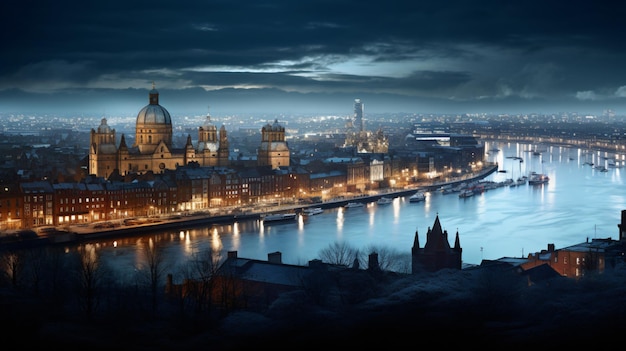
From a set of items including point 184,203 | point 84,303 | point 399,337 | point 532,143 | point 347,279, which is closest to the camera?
point 399,337

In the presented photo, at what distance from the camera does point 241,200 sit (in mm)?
18562

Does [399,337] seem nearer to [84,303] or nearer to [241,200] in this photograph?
[84,303]

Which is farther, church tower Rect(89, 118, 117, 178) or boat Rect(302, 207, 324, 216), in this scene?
church tower Rect(89, 118, 117, 178)

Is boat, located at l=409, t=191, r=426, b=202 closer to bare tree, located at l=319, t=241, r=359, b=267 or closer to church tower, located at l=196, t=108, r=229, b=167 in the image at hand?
church tower, located at l=196, t=108, r=229, b=167

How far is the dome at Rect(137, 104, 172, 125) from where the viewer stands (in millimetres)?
20328

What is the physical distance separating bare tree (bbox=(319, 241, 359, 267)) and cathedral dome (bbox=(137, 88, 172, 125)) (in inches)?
373

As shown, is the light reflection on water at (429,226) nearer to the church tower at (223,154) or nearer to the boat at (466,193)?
the boat at (466,193)

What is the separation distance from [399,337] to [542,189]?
60.5ft

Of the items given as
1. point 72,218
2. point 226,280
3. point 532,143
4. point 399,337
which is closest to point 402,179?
point 72,218

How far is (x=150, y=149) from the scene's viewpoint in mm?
20062

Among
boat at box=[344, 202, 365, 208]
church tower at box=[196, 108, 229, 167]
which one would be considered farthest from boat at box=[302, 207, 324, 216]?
church tower at box=[196, 108, 229, 167]

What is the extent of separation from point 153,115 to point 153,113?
0.19ft

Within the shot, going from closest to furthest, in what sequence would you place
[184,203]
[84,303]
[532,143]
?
[84,303] → [184,203] → [532,143]

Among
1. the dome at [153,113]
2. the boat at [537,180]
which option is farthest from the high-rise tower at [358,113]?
the dome at [153,113]
